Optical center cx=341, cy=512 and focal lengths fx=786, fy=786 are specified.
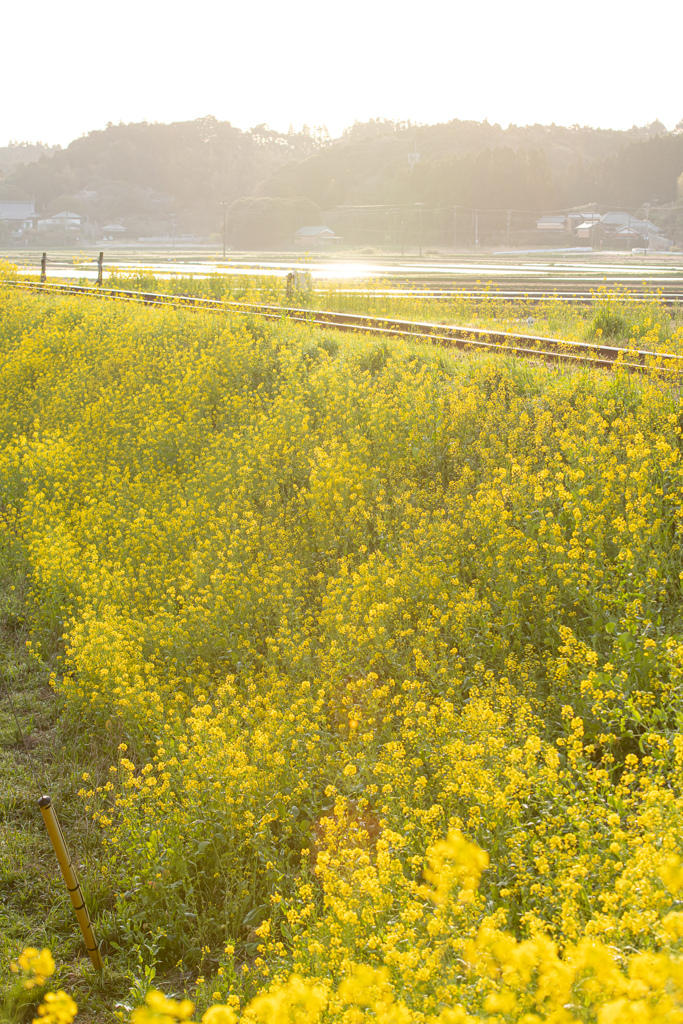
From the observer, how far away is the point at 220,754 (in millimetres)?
4285

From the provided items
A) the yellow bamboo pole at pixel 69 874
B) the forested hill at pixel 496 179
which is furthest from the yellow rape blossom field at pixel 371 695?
the forested hill at pixel 496 179

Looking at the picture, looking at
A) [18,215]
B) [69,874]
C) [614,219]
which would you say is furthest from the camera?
[18,215]

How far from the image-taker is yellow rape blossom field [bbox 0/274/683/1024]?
2762 mm

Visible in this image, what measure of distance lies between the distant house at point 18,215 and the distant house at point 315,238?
39.7m

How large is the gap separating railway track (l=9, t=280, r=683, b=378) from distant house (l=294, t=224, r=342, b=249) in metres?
70.1

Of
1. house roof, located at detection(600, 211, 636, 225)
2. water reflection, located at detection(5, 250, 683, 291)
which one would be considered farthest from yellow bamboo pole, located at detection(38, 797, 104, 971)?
house roof, located at detection(600, 211, 636, 225)

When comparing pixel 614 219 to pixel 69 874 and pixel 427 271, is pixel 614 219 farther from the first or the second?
pixel 69 874

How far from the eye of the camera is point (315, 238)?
Result: 8675 cm

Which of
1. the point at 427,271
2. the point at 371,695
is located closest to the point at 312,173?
the point at 427,271

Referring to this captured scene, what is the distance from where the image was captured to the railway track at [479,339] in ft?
28.5

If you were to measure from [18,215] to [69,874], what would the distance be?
124914 millimetres

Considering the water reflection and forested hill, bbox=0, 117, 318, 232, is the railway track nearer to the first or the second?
the water reflection

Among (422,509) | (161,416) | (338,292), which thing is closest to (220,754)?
(422,509)

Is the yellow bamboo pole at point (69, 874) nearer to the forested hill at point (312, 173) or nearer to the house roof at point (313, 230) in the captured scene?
the house roof at point (313, 230)
